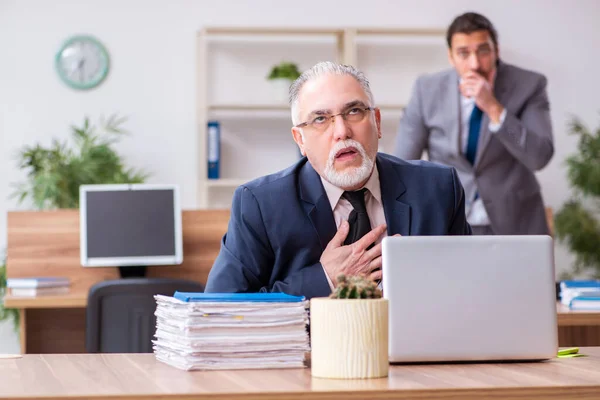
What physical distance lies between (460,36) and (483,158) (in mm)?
465

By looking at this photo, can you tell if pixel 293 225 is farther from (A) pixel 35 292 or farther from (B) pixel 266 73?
(B) pixel 266 73

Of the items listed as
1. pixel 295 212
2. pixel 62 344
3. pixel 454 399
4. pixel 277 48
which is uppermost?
pixel 277 48

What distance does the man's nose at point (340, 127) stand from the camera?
1937 mm

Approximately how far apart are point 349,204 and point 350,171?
0.31 feet

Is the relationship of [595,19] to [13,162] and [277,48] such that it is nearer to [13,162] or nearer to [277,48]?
[277,48]

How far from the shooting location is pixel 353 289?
1.24m

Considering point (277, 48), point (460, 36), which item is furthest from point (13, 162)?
point (460, 36)

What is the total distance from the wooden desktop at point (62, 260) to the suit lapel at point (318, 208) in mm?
1705

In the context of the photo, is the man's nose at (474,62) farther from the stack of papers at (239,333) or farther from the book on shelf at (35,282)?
the stack of papers at (239,333)

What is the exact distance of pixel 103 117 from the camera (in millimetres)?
5609

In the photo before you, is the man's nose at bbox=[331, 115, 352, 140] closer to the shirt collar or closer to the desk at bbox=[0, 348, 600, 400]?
the shirt collar

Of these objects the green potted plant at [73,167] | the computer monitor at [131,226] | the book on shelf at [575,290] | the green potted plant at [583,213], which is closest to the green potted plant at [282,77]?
the green potted plant at [73,167]

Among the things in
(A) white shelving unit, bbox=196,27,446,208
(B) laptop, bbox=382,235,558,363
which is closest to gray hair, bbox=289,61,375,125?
(B) laptop, bbox=382,235,558,363

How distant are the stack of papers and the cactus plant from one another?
0.13m
